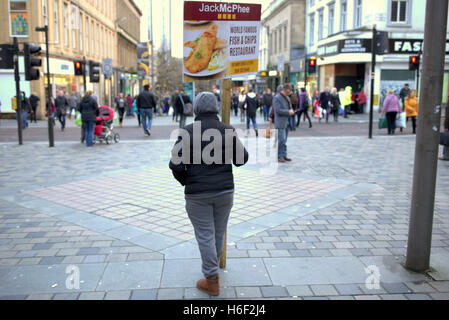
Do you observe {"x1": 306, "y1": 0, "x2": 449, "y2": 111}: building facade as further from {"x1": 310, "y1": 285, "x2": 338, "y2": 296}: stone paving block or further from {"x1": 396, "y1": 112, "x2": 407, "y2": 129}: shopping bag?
{"x1": 310, "y1": 285, "x2": 338, "y2": 296}: stone paving block

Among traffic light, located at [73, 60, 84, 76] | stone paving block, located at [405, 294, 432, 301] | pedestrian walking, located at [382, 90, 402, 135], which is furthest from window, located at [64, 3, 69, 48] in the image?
stone paving block, located at [405, 294, 432, 301]

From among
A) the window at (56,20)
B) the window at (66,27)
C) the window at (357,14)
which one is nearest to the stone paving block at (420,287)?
the window at (357,14)

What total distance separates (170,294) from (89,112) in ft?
34.8

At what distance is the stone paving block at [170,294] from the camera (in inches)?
146

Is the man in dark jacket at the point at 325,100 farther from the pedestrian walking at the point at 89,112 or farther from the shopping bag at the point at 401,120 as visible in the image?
the pedestrian walking at the point at 89,112

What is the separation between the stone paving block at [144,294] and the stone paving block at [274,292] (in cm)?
93

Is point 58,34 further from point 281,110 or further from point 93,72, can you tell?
point 281,110

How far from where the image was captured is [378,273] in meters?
4.21

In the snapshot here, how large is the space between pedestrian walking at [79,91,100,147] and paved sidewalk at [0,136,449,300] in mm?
3775

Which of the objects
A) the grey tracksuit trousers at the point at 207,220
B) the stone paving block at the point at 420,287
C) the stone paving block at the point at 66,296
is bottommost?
the stone paving block at the point at 66,296

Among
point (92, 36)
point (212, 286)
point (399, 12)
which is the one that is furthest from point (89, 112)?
point (92, 36)

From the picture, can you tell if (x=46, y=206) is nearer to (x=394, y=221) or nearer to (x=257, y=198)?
(x=257, y=198)

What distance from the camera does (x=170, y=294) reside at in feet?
12.4

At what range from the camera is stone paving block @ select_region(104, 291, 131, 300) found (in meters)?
3.70
